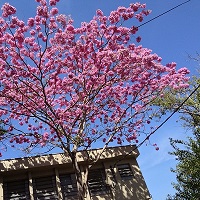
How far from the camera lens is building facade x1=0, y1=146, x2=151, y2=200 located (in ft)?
41.7

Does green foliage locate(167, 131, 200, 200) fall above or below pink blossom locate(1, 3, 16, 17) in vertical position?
below

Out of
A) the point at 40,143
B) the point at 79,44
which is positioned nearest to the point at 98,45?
the point at 79,44

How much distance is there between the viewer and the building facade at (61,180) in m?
12.7

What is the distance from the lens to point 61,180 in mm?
13266

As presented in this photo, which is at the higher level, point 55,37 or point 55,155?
point 55,37

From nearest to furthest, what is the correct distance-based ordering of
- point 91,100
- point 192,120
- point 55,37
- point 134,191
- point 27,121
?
point 55,37
point 91,100
point 27,121
point 134,191
point 192,120

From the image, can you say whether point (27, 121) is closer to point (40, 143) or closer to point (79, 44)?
point (40, 143)

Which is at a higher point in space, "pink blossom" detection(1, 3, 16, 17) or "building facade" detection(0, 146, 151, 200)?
"pink blossom" detection(1, 3, 16, 17)

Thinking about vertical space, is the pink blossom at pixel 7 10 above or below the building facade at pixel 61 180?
above

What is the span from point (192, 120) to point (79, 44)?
8028mm

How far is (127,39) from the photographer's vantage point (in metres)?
10.5

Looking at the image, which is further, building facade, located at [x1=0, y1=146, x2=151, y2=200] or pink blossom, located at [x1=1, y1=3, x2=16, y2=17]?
building facade, located at [x1=0, y1=146, x2=151, y2=200]

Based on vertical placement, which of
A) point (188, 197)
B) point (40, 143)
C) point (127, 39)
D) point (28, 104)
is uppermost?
point (127, 39)

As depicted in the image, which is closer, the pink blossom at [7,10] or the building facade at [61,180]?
the pink blossom at [7,10]
